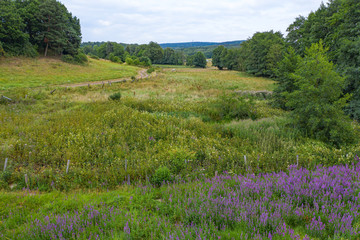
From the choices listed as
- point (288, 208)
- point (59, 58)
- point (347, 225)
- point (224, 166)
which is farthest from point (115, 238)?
point (59, 58)

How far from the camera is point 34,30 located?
52094mm

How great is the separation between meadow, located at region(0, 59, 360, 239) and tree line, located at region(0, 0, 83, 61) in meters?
40.8

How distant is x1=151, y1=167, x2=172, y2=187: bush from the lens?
6.27 m

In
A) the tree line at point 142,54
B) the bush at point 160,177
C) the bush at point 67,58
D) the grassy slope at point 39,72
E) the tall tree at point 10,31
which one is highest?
the tree line at point 142,54

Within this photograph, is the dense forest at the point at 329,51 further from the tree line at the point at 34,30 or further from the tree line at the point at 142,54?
the tree line at the point at 142,54

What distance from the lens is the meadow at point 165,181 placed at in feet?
11.8

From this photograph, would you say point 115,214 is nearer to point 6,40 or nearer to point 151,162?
point 151,162

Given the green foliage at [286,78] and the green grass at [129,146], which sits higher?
the green foliage at [286,78]

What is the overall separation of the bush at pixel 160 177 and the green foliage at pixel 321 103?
25.7ft

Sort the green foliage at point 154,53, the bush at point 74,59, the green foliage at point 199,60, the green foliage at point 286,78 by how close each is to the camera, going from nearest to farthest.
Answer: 1. the green foliage at point 286,78
2. the bush at point 74,59
3. the green foliage at point 199,60
4. the green foliage at point 154,53

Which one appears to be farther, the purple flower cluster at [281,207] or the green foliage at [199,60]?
the green foliage at [199,60]

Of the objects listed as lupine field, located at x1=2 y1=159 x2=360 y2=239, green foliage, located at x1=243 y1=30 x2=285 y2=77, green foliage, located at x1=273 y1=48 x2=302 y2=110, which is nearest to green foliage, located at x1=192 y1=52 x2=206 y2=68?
green foliage, located at x1=243 y1=30 x2=285 y2=77

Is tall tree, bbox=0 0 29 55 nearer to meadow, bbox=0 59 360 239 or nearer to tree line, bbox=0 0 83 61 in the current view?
tree line, bbox=0 0 83 61

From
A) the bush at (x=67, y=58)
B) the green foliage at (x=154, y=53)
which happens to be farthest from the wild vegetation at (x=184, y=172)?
the green foliage at (x=154, y=53)
